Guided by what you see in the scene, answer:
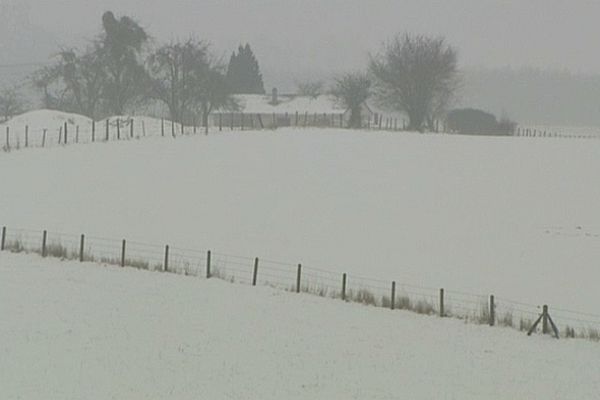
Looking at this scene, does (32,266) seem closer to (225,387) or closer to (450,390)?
(225,387)

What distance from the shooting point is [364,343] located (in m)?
16.4

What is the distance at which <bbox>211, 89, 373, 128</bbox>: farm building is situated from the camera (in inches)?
4141


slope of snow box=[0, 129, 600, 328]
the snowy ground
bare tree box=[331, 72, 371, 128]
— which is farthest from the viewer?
bare tree box=[331, 72, 371, 128]

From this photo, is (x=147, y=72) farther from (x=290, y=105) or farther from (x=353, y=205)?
(x=353, y=205)

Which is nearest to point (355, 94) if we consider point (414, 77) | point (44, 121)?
point (414, 77)

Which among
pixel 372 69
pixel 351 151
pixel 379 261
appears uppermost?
pixel 372 69

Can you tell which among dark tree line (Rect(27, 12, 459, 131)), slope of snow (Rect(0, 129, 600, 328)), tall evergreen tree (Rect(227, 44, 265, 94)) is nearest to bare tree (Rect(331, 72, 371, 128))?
dark tree line (Rect(27, 12, 459, 131))

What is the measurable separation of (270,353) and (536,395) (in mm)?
5624

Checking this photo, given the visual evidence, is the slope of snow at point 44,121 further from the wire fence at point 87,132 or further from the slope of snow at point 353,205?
the slope of snow at point 353,205

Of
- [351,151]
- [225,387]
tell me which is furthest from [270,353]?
[351,151]

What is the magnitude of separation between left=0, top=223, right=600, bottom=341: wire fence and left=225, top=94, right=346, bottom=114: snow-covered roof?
76869 mm

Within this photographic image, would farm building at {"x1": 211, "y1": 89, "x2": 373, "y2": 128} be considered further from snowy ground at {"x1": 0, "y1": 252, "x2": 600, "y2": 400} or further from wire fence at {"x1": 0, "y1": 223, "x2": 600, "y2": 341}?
snowy ground at {"x1": 0, "y1": 252, "x2": 600, "y2": 400}

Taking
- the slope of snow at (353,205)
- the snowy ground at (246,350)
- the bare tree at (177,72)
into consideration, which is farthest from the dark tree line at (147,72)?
the snowy ground at (246,350)

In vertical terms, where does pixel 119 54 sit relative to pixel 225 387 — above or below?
above
